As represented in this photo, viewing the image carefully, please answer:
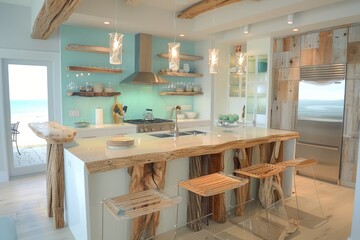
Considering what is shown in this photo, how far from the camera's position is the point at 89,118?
510 cm

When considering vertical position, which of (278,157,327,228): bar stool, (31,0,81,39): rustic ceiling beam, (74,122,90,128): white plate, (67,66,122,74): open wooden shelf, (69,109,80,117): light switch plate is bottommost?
(278,157,327,228): bar stool

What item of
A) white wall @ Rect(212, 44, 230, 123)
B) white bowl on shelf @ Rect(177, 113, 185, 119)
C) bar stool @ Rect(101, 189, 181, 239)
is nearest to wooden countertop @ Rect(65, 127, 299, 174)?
bar stool @ Rect(101, 189, 181, 239)

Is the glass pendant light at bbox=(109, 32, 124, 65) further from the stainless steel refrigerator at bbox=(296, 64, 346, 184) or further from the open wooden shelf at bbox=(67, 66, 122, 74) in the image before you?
the stainless steel refrigerator at bbox=(296, 64, 346, 184)

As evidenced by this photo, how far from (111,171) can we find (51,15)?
2.22 meters

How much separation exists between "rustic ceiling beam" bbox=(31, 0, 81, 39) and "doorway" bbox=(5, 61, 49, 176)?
720 millimetres

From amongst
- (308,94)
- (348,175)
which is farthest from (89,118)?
(348,175)

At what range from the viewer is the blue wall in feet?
15.7

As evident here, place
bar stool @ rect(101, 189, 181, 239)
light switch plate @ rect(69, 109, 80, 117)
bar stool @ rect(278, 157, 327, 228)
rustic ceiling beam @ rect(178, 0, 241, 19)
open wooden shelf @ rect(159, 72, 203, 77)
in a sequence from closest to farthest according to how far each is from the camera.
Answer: bar stool @ rect(101, 189, 181, 239), bar stool @ rect(278, 157, 327, 228), rustic ceiling beam @ rect(178, 0, 241, 19), light switch plate @ rect(69, 109, 80, 117), open wooden shelf @ rect(159, 72, 203, 77)

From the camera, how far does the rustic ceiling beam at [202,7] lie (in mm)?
4055

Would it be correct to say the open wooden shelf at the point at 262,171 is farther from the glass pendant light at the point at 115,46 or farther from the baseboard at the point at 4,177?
the baseboard at the point at 4,177

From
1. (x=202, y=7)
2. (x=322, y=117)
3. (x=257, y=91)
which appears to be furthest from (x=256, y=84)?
(x=202, y=7)

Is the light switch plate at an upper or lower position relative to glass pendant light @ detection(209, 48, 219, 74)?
lower

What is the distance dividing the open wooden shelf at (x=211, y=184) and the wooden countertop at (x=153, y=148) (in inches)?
12.5

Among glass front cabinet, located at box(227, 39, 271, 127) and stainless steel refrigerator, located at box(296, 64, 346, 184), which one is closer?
stainless steel refrigerator, located at box(296, 64, 346, 184)
